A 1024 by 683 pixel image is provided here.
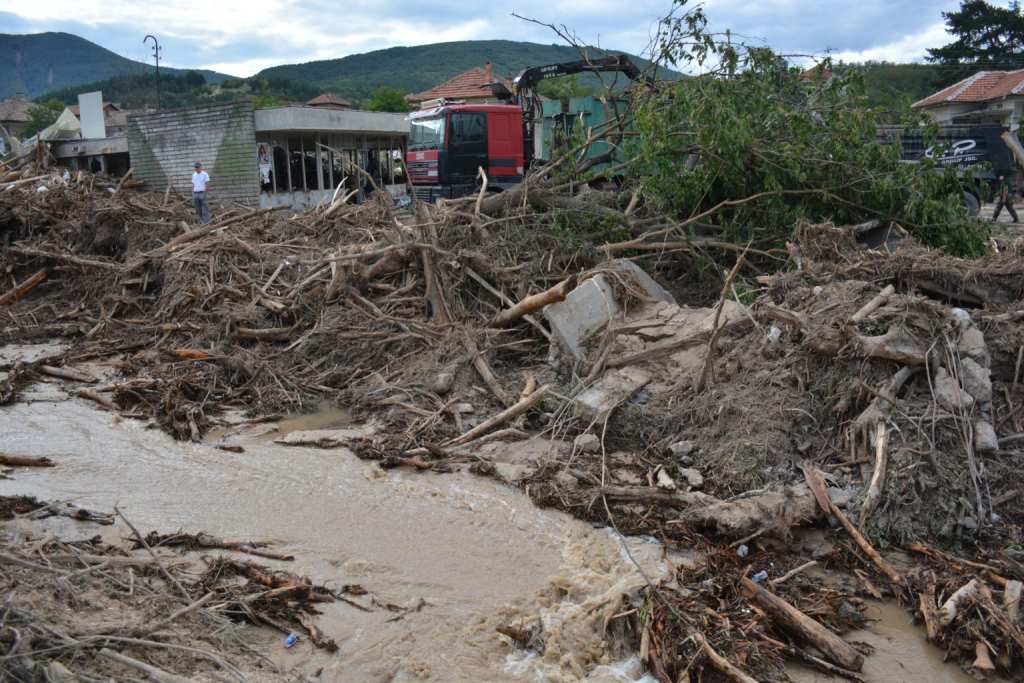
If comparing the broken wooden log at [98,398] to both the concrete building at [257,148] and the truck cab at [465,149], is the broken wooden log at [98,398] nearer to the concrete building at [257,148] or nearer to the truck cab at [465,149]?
the truck cab at [465,149]

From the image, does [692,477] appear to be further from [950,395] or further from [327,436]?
[327,436]

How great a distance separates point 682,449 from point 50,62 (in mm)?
193878

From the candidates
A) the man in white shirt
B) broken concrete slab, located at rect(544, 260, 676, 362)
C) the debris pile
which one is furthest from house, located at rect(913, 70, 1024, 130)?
broken concrete slab, located at rect(544, 260, 676, 362)

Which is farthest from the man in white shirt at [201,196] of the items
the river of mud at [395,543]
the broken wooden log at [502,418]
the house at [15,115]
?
the house at [15,115]

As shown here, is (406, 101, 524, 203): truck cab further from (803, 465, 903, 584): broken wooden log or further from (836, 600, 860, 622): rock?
(836, 600, 860, 622): rock

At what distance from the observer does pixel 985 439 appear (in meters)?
4.95

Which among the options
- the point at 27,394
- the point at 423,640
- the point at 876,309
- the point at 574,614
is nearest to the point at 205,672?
the point at 423,640

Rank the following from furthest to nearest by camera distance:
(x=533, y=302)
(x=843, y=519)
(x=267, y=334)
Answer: (x=267, y=334) < (x=533, y=302) < (x=843, y=519)

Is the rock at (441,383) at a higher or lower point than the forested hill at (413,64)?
lower

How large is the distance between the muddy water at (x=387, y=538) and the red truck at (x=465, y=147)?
966 centimetres

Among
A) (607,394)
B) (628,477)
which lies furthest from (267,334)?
(628,477)

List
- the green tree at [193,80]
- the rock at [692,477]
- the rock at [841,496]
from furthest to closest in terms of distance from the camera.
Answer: the green tree at [193,80] → the rock at [692,477] → the rock at [841,496]

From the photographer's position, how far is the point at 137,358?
8875mm

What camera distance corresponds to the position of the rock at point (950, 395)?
507 cm
